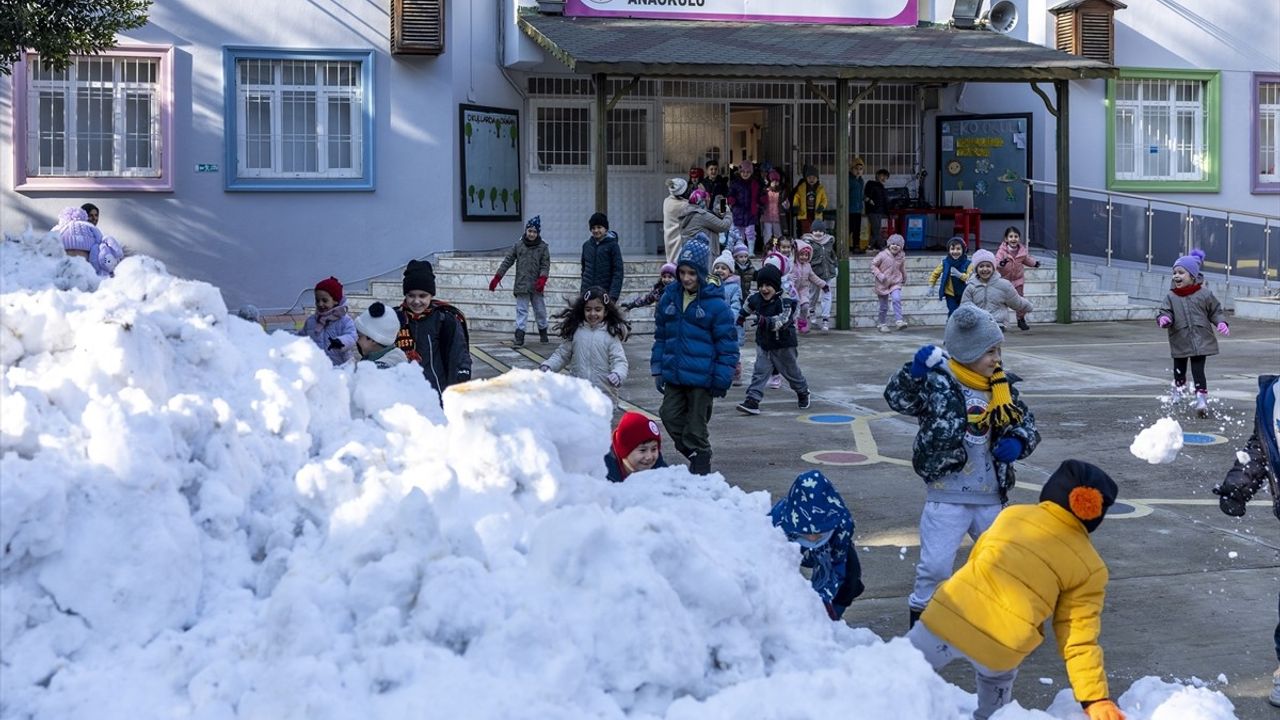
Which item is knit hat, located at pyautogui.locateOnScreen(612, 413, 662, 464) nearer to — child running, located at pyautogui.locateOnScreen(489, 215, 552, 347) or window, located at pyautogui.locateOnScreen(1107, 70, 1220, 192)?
child running, located at pyautogui.locateOnScreen(489, 215, 552, 347)

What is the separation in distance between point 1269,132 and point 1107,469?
1649 cm

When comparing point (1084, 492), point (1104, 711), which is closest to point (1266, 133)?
point (1084, 492)

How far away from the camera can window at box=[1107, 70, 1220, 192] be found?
934 inches

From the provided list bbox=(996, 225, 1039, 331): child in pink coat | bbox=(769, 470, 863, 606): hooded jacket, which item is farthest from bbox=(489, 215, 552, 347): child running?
bbox=(769, 470, 863, 606): hooded jacket

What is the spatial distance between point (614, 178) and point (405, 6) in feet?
14.4

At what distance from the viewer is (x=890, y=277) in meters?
19.7

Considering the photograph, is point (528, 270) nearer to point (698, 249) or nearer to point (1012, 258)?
point (698, 249)

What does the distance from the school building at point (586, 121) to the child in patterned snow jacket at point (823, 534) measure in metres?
13.6

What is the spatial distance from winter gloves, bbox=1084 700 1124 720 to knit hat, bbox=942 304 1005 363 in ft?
6.33

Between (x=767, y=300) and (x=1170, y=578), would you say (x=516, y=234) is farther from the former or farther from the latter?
(x=1170, y=578)

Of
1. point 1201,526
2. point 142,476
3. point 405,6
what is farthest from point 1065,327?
point 142,476

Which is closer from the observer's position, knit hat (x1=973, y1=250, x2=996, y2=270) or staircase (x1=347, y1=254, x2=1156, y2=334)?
knit hat (x1=973, y1=250, x2=996, y2=270)

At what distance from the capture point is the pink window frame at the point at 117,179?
62.0 feet

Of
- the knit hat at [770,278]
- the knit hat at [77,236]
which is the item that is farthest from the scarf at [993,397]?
the knit hat at [770,278]
